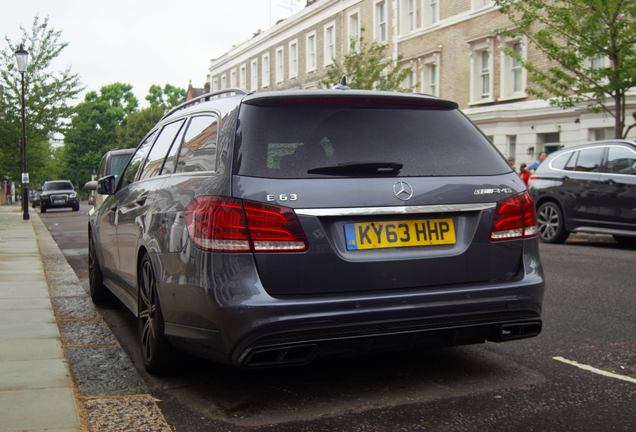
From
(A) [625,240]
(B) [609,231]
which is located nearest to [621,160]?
(B) [609,231]

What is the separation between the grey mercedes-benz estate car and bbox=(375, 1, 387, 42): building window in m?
33.4

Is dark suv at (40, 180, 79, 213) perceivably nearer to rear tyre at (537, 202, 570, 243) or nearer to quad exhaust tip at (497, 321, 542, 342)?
rear tyre at (537, 202, 570, 243)

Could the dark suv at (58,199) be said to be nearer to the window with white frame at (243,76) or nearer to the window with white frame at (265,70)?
the window with white frame at (265,70)

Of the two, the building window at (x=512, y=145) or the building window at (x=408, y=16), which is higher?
the building window at (x=408, y=16)

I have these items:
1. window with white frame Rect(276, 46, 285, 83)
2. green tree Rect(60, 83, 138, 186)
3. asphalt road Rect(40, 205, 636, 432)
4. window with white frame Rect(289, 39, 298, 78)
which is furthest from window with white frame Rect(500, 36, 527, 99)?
green tree Rect(60, 83, 138, 186)

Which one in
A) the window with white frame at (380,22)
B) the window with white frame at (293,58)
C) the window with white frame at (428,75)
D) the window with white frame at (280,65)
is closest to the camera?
the window with white frame at (428,75)

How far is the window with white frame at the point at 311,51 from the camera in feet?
144

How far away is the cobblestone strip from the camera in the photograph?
338 cm

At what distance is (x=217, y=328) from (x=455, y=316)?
1.18 metres

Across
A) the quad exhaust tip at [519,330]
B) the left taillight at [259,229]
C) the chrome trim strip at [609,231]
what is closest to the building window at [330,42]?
the chrome trim strip at [609,231]

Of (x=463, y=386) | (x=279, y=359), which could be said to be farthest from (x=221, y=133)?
(x=463, y=386)

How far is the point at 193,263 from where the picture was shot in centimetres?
352

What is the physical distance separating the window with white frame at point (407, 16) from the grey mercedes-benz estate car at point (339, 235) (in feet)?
102

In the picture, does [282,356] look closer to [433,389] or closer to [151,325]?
[433,389]
